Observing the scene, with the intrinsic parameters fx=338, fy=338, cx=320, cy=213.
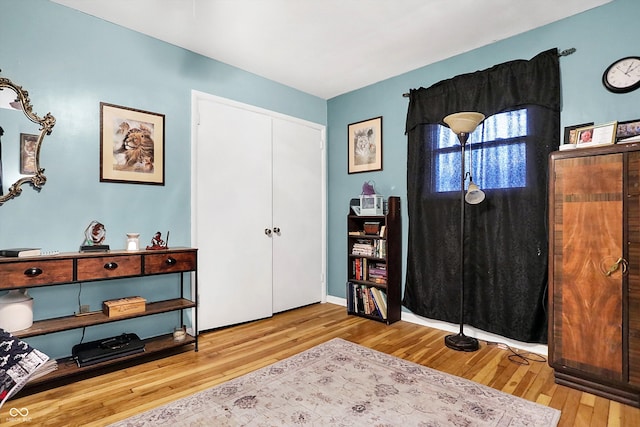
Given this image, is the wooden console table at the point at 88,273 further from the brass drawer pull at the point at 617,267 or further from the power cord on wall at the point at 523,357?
the brass drawer pull at the point at 617,267

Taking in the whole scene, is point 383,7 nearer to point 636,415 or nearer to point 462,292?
point 462,292

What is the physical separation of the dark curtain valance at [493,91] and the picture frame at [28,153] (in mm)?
3185

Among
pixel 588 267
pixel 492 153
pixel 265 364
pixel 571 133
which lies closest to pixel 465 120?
pixel 492 153

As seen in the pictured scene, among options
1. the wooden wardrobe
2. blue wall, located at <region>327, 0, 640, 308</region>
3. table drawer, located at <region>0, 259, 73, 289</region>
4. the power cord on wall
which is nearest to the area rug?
the wooden wardrobe

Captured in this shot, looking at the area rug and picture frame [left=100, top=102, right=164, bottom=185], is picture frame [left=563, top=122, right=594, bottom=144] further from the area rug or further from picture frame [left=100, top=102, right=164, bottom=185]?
picture frame [left=100, top=102, right=164, bottom=185]

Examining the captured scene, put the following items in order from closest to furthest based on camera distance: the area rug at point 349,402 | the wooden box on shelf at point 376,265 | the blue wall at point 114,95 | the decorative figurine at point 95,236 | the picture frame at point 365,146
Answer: the area rug at point 349,402, the blue wall at point 114,95, the decorative figurine at point 95,236, the wooden box on shelf at point 376,265, the picture frame at point 365,146

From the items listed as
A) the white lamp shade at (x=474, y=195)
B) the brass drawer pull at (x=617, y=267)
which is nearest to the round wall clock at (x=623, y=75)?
the white lamp shade at (x=474, y=195)

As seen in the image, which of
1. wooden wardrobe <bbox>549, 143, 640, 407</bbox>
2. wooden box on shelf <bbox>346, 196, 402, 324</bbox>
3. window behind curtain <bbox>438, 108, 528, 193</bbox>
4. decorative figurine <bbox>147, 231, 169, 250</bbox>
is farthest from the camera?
wooden box on shelf <bbox>346, 196, 402, 324</bbox>

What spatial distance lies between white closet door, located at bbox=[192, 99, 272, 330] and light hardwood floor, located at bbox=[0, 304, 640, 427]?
29 centimetres

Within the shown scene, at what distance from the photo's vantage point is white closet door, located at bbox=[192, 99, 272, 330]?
3.25 meters

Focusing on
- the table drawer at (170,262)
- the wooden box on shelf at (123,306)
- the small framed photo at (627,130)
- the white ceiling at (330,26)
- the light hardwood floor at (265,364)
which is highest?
the white ceiling at (330,26)

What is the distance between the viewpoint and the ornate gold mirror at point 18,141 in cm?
228

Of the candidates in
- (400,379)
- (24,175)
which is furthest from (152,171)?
(400,379)

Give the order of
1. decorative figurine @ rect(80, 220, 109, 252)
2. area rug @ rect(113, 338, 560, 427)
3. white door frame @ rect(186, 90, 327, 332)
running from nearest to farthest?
1. area rug @ rect(113, 338, 560, 427)
2. decorative figurine @ rect(80, 220, 109, 252)
3. white door frame @ rect(186, 90, 327, 332)
